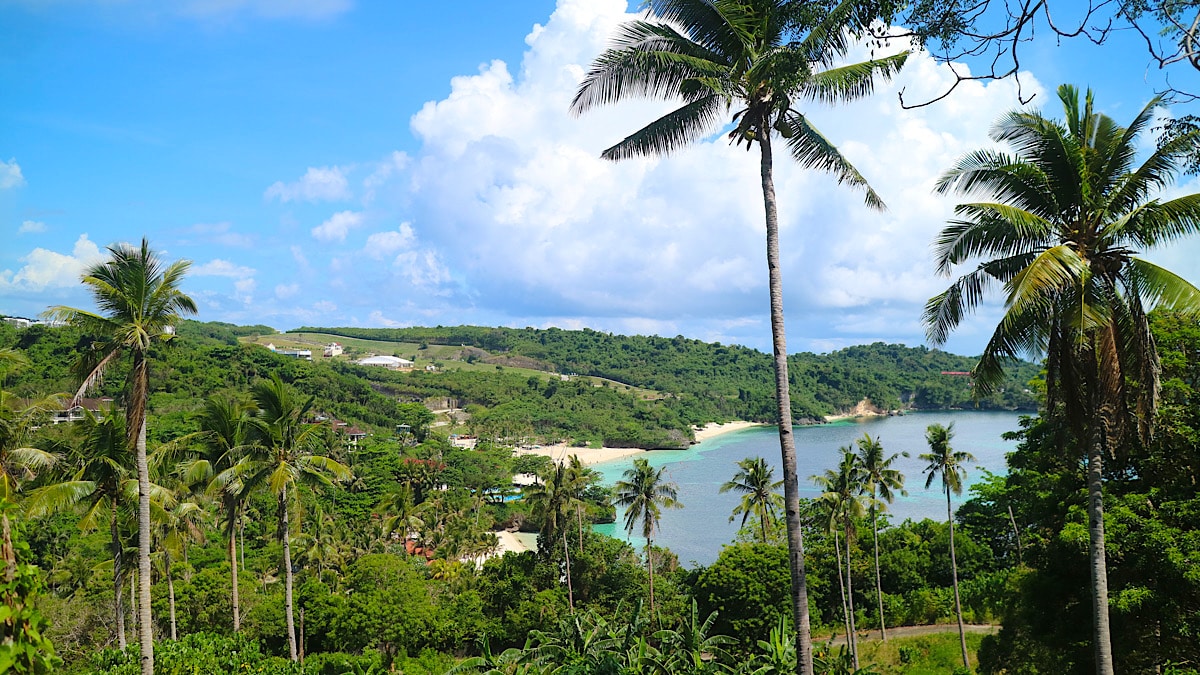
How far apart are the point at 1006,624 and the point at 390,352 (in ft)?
540

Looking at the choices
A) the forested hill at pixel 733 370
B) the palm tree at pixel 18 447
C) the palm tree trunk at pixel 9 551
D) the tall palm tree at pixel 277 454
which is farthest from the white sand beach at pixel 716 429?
the palm tree trunk at pixel 9 551

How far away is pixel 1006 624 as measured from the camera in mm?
14203

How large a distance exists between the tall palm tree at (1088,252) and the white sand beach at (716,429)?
10161 cm

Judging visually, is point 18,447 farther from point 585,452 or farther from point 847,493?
point 585,452

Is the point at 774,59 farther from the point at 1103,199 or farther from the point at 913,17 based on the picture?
the point at 1103,199

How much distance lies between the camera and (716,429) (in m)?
119

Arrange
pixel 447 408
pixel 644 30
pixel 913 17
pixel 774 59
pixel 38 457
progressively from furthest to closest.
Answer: pixel 447 408
pixel 38 457
pixel 644 30
pixel 774 59
pixel 913 17

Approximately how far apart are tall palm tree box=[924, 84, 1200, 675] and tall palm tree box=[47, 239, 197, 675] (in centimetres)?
1198

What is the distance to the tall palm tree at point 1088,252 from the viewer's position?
25.0 ft

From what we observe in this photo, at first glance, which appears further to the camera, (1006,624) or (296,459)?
(296,459)

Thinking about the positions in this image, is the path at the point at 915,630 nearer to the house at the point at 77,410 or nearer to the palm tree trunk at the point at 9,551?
the house at the point at 77,410

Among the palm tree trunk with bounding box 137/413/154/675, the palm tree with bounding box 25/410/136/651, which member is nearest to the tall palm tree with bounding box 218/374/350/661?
the palm tree with bounding box 25/410/136/651

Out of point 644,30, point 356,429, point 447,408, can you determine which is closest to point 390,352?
point 447,408

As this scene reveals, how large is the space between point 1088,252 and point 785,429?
386cm
